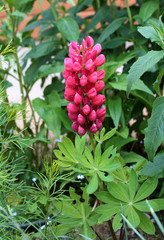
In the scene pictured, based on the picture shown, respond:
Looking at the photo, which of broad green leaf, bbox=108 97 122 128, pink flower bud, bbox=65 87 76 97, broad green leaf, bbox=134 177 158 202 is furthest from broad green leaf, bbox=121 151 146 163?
pink flower bud, bbox=65 87 76 97

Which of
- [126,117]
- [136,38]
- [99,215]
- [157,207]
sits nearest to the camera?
[157,207]

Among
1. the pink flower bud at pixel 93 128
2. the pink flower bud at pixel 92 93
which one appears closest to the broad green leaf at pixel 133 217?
the pink flower bud at pixel 93 128

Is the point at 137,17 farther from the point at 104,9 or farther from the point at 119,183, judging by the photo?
the point at 119,183

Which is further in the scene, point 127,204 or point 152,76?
point 152,76

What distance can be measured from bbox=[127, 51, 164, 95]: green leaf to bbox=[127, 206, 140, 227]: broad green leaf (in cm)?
38

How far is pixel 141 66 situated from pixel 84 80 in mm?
205

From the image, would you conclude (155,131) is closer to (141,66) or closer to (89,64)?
(141,66)

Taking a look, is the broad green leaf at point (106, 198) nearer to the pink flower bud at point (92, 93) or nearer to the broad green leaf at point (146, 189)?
the broad green leaf at point (146, 189)

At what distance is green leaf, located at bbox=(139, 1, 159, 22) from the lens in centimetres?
167

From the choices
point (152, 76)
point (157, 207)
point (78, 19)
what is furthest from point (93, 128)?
point (78, 19)

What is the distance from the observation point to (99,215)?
3.84 ft

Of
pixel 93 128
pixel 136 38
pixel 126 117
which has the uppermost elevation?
pixel 93 128

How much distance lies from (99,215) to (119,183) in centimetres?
14

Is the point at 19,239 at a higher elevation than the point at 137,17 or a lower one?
lower
